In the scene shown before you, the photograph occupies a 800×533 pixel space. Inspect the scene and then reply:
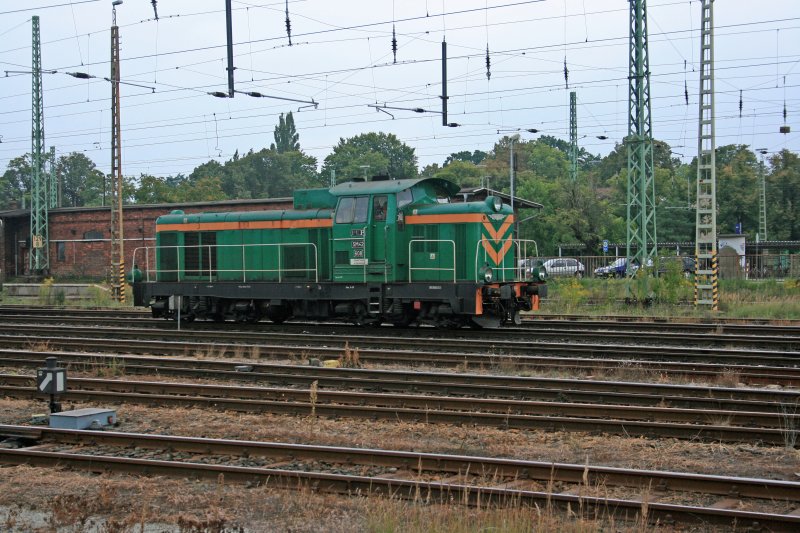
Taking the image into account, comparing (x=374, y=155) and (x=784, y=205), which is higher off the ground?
(x=374, y=155)

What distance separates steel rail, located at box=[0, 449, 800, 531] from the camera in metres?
5.89

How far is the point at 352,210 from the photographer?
1809cm

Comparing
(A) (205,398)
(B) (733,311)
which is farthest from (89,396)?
(B) (733,311)

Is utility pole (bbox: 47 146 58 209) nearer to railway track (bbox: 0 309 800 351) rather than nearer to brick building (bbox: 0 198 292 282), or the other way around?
brick building (bbox: 0 198 292 282)

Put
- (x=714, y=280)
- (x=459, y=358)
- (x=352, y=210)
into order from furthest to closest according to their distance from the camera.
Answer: (x=714, y=280) < (x=352, y=210) < (x=459, y=358)

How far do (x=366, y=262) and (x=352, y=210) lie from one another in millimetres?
1294

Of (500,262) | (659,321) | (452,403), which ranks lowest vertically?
(452,403)

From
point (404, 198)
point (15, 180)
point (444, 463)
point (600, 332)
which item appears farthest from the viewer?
point (15, 180)

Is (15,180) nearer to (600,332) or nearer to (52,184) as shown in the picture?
(52,184)

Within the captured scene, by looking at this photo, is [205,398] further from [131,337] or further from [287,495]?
[131,337]

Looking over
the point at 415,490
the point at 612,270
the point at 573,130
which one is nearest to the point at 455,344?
the point at 415,490

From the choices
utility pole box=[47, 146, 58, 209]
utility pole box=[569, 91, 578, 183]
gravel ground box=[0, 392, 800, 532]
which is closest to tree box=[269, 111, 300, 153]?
utility pole box=[47, 146, 58, 209]

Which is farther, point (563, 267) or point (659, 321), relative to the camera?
point (563, 267)

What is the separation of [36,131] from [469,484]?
1487 inches
